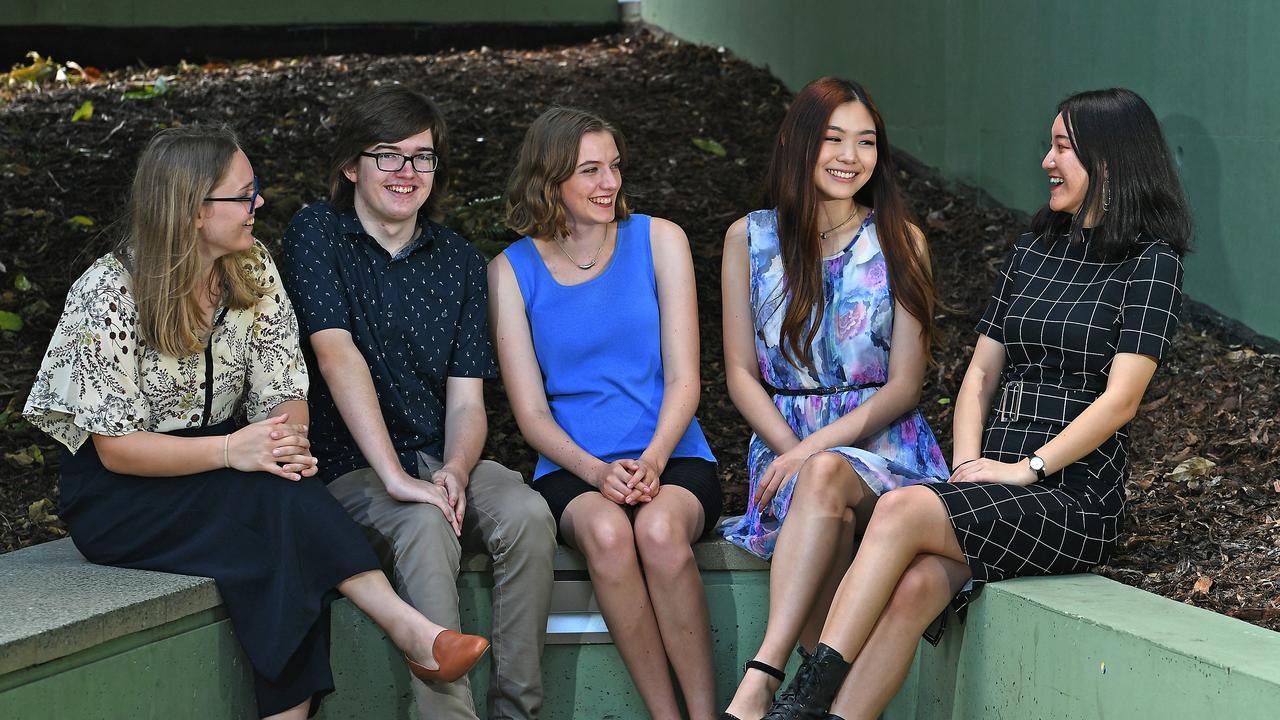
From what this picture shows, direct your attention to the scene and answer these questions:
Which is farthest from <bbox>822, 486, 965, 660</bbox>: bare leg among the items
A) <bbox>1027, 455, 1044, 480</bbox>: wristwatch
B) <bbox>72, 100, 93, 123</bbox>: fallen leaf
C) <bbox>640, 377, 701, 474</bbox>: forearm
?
<bbox>72, 100, 93, 123</bbox>: fallen leaf

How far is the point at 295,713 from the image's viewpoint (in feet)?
10.4

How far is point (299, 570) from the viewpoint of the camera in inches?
124

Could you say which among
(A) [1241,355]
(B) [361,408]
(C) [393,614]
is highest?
(B) [361,408]

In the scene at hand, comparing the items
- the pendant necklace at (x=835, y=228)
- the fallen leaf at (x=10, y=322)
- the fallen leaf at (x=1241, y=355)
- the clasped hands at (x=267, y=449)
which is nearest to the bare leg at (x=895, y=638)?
the pendant necklace at (x=835, y=228)

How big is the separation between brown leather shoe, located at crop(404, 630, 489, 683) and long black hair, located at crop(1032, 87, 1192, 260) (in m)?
1.87

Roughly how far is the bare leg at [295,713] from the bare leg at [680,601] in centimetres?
92

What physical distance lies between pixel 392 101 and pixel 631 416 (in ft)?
3.73

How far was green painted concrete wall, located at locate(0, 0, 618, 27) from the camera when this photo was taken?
9.23 metres

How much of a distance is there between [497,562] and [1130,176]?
1.92 metres

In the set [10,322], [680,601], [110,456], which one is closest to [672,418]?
[680,601]

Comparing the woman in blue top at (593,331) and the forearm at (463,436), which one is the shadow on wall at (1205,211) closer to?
the woman in blue top at (593,331)

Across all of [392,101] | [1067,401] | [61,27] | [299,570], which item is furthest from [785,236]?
[61,27]

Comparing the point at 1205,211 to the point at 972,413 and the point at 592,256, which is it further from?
the point at 592,256

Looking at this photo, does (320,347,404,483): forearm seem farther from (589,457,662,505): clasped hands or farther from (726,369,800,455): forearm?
(726,369,800,455): forearm
